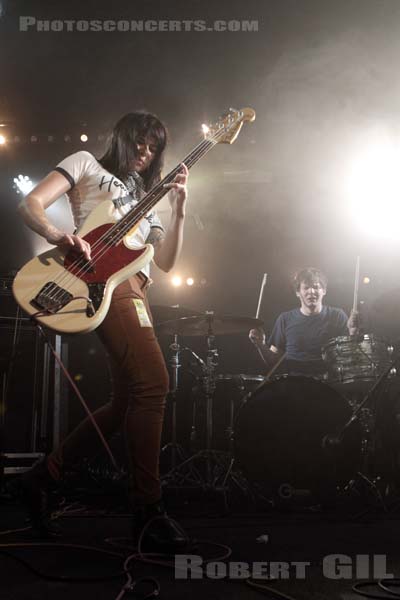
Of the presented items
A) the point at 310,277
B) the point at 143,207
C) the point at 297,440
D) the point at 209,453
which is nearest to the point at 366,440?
the point at 297,440

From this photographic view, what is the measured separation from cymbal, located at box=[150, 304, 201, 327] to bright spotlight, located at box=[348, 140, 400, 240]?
2.79m

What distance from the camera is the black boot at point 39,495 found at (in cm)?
219

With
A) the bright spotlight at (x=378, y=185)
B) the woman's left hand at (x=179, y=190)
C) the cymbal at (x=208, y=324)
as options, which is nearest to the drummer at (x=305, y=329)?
the cymbal at (x=208, y=324)

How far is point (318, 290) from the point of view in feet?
15.8

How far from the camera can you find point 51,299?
1904 millimetres

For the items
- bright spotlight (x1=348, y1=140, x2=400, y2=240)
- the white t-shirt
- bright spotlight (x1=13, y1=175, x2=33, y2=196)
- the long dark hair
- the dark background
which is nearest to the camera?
the white t-shirt

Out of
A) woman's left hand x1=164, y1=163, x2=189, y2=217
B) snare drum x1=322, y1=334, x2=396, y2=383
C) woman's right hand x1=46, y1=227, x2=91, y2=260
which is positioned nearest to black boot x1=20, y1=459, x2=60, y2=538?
woman's right hand x1=46, y1=227, x2=91, y2=260

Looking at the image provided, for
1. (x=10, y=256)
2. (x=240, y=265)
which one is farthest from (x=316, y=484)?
(x=10, y=256)

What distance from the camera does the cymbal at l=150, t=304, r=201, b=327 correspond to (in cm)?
424

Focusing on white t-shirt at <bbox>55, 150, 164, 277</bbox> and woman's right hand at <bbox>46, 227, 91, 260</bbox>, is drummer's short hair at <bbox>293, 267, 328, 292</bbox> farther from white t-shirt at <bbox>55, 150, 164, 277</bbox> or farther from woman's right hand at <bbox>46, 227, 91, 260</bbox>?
woman's right hand at <bbox>46, 227, 91, 260</bbox>

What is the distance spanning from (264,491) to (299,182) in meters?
3.95

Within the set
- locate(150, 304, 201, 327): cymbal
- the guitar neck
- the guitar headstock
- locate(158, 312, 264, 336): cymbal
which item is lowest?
locate(158, 312, 264, 336): cymbal

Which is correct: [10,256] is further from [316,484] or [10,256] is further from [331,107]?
[316,484]

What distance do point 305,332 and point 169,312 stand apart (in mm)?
1255
